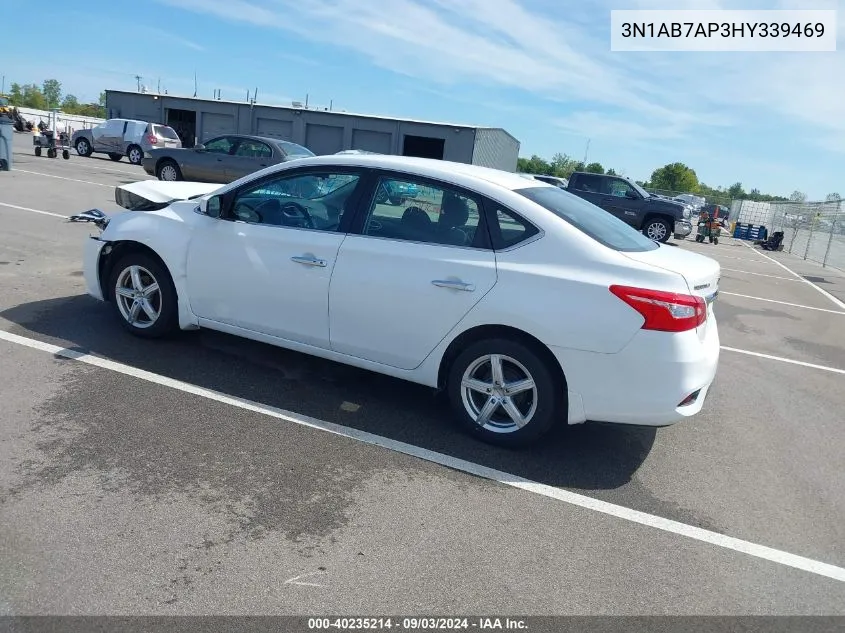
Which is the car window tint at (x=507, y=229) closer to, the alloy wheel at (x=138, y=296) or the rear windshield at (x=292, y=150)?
the alloy wheel at (x=138, y=296)

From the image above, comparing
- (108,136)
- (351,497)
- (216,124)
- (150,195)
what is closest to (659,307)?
(351,497)

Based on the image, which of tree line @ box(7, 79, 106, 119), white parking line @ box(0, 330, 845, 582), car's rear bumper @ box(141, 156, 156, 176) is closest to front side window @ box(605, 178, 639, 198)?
car's rear bumper @ box(141, 156, 156, 176)

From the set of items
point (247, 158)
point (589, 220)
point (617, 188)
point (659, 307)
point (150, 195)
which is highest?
point (617, 188)

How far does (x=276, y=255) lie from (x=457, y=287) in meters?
1.37

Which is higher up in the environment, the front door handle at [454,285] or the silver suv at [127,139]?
the silver suv at [127,139]

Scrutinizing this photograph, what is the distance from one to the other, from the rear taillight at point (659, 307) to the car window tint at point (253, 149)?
15.3m

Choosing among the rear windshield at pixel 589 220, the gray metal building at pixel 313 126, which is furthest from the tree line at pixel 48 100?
the rear windshield at pixel 589 220

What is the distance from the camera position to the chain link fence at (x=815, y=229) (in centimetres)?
2094

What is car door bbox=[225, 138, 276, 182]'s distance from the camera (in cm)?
1755

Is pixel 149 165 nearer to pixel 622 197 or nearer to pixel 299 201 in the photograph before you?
pixel 622 197

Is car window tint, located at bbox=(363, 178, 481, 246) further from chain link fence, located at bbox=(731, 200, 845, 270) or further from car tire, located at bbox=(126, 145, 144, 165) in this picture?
car tire, located at bbox=(126, 145, 144, 165)

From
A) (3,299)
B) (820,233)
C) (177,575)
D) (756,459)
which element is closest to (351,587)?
(177,575)

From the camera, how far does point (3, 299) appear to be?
6074 millimetres

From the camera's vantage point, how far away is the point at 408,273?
4.20 m
